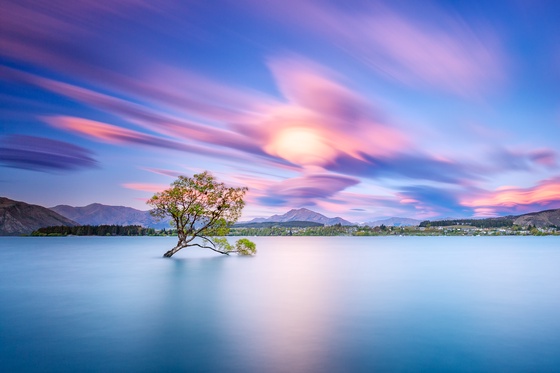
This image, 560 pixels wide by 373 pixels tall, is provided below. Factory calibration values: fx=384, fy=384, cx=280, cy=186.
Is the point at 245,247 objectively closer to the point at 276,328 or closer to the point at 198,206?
the point at 198,206

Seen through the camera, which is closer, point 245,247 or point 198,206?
point 198,206

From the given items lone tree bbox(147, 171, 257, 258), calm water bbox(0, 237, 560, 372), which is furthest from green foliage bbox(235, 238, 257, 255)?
calm water bbox(0, 237, 560, 372)

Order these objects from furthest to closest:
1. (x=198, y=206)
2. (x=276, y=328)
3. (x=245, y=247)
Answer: (x=245, y=247)
(x=198, y=206)
(x=276, y=328)

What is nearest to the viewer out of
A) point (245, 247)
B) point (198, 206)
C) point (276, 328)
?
point (276, 328)

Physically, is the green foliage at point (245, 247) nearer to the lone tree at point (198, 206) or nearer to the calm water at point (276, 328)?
the lone tree at point (198, 206)

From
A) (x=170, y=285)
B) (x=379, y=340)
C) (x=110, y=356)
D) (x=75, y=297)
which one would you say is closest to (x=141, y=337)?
(x=110, y=356)

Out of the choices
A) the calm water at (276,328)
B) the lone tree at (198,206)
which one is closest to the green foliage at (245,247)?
the lone tree at (198,206)

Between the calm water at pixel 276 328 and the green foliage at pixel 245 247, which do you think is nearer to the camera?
the calm water at pixel 276 328

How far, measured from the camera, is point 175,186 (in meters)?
47.3

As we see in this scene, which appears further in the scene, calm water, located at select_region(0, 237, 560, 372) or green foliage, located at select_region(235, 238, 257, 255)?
green foliage, located at select_region(235, 238, 257, 255)

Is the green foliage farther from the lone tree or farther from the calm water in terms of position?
the calm water

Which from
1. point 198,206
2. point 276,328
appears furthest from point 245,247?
point 276,328

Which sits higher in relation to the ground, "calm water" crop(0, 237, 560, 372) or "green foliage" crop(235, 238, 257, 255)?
"green foliage" crop(235, 238, 257, 255)

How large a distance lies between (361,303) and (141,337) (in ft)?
42.7
